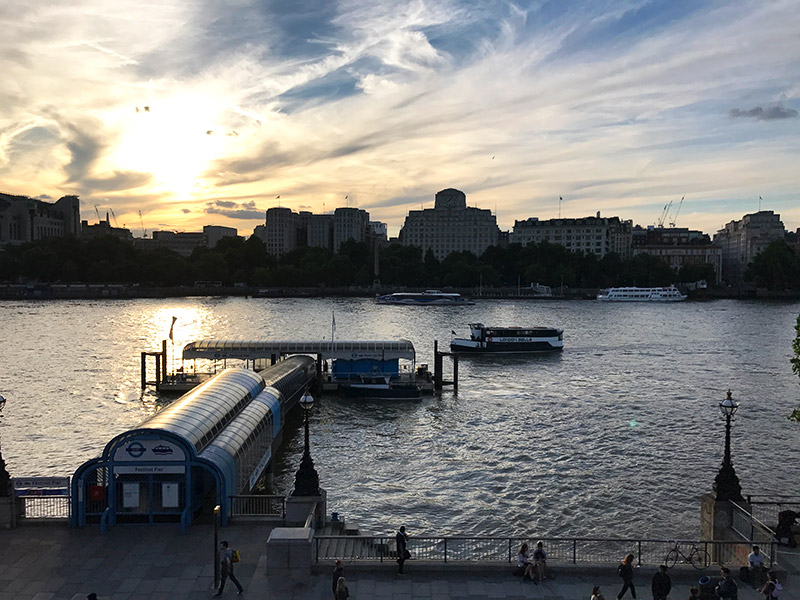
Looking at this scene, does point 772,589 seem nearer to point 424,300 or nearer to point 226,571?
point 226,571

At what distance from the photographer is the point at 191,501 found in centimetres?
2047

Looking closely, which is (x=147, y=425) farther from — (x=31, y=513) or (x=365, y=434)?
Result: (x=365, y=434)

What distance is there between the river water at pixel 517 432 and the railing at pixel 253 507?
476 centimetres

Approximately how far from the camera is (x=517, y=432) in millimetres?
45250

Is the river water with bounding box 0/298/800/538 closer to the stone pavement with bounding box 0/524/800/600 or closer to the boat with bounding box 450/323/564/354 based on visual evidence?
the boat with bounding box 450/323/564/354

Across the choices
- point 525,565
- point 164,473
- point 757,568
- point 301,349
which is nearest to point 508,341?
point 301,349

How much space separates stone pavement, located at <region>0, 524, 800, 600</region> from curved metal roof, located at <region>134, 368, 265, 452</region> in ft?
11.7

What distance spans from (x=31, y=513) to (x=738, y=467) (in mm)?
35704

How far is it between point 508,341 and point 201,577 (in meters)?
73.2

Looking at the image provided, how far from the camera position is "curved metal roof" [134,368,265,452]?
71.1 ft

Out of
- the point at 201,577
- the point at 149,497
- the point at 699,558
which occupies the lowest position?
the point at 699,558

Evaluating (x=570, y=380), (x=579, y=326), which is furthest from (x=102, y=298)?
(x=570, y=380)

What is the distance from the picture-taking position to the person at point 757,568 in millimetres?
16781

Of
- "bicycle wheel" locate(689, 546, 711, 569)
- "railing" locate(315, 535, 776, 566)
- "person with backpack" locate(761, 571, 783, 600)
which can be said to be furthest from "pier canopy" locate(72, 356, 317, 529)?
"person with backpack" locate(761, 571, 783, 600)
